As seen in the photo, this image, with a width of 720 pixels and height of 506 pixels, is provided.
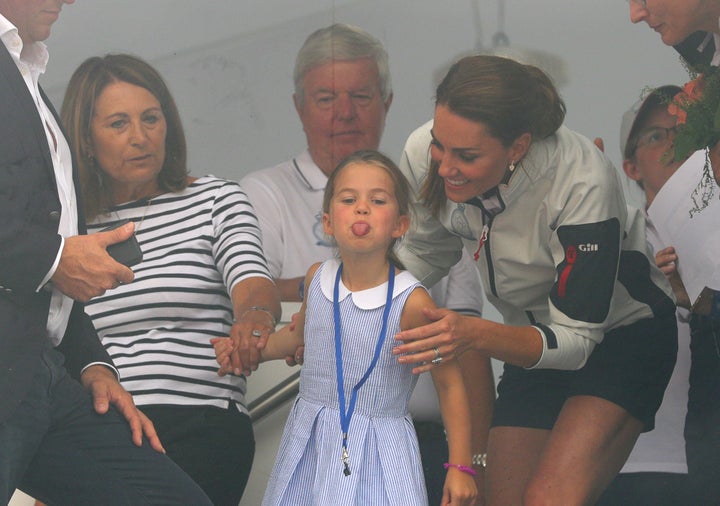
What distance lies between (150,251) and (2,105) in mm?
1069

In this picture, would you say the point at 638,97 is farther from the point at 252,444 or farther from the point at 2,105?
the point at 2,105

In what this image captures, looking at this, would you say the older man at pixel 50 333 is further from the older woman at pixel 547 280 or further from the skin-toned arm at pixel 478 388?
the skin-toned arm at pixel 478 388

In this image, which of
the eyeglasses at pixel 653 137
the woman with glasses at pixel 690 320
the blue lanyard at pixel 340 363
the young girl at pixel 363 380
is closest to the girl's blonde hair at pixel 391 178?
the young girl at pixel 363 380

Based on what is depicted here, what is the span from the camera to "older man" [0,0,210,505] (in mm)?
2533

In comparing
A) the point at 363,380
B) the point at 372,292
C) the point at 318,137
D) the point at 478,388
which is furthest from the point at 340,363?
the point at 318,137

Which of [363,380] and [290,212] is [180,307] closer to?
[290,212]

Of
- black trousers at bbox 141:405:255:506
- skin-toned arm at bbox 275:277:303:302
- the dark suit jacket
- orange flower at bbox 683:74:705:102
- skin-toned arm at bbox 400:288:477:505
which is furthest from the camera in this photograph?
skin-toned arm at bbox 275:277:303:302

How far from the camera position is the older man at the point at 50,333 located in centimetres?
253

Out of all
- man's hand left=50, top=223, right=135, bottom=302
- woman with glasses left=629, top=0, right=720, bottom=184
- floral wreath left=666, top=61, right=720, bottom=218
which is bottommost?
man's hand left=50, top=223, right=135, bottom=302

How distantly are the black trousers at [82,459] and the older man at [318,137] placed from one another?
3.76 feet

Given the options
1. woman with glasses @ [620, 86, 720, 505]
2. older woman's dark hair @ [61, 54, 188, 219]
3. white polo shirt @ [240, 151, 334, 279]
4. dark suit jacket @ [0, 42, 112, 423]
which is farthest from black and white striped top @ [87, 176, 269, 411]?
woman with glasses @ [620, 86, 720, 505]

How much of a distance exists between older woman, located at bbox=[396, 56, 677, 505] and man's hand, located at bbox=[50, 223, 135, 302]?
2.40 ft

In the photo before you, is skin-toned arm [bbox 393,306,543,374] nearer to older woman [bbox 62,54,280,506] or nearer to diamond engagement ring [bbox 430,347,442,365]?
diamond engagement ring [bbox 430,347,442,365]

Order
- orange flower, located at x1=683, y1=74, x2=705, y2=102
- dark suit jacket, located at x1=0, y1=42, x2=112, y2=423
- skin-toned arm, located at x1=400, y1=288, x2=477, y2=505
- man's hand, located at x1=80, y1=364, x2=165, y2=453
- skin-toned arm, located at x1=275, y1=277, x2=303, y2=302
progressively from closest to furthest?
dark suit jacket, located at x1=0, y1=42, x2=112, y2=423
man's hand, located at x1=80, y1=364, x2=165, y2=453
skin-toned arm, located at x1=400, y1=288, x2=477, y2=505
orange flower, located at x1=683, y1=74, x2=705, y2=102
skin-toned arm, located at x1=275, y1=277, x2=303, y2=302
